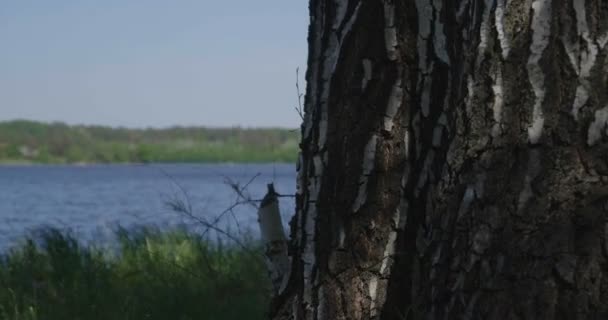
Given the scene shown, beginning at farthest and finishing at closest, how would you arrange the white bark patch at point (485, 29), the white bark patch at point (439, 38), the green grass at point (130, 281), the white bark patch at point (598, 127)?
1. the green grass at point (130, 281)
2. the white bark patch at point (439, 38)
3. the white bark patch at point (485, 29)
4. the white bark patch at point (598, 127)

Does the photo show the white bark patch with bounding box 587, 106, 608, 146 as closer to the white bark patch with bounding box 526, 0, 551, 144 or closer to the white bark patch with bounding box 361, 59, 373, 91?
the white bark patch with bounding box 526, 0, 551, 144

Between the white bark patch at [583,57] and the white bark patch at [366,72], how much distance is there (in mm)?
617

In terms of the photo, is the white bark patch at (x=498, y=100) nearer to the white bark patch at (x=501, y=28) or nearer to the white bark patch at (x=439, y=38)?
the white bark patch at (x=501, y=28)

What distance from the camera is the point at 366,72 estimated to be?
2756 millimetres

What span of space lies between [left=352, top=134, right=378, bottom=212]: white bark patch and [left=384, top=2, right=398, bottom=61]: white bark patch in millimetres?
232

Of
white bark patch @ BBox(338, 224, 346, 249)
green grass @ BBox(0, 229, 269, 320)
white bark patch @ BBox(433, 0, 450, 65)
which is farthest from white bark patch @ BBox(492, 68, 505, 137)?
green grass @ BBox(0, 229, 269, 320)

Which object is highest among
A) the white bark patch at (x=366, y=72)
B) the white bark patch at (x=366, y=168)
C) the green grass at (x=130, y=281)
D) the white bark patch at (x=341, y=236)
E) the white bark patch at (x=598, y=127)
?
the white bark patch at (x=366, y=72)

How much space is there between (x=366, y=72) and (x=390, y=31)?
129 millimetres

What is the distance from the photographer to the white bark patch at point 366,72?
2752 mm

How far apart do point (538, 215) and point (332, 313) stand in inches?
28.6

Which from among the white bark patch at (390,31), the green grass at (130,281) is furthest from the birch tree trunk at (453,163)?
the green grass at (130,281)

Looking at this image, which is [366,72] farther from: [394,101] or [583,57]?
[583,57]

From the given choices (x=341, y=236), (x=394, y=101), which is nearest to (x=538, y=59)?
(x=394, y=101)

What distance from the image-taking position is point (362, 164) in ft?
9.05
